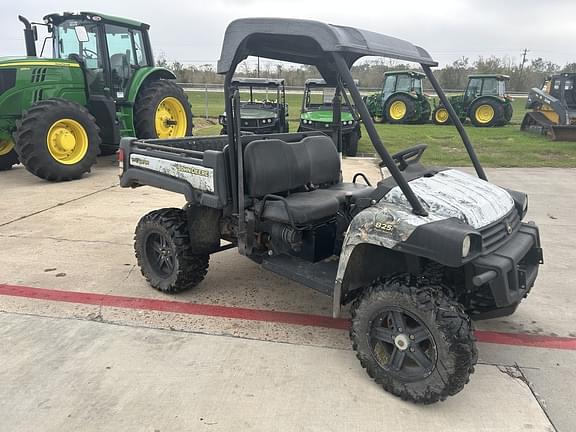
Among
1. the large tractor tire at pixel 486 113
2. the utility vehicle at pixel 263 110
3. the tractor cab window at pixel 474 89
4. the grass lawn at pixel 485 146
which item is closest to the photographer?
the grass lawn at pixel 485 146

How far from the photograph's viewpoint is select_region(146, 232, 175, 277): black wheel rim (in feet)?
12.1

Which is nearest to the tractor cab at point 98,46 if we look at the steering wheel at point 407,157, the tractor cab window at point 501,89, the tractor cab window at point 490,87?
the steering wheel at point 407,157

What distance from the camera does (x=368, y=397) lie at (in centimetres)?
250

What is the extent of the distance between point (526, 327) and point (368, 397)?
4.73ft

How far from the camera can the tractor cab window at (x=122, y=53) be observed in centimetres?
876

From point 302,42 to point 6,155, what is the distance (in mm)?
7472

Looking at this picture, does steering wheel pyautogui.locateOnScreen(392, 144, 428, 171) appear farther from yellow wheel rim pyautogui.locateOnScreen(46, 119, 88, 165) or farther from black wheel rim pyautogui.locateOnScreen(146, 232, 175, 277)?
yellow wheel rim pyautogui.locateOnScreen(46, 119, 88, 165)

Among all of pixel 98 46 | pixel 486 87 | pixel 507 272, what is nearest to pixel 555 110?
pixel 486 87

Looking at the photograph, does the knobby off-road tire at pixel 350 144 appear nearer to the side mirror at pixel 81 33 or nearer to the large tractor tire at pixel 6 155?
the side mirror at pixel 81 33

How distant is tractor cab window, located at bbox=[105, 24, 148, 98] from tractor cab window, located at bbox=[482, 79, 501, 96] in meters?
14.8

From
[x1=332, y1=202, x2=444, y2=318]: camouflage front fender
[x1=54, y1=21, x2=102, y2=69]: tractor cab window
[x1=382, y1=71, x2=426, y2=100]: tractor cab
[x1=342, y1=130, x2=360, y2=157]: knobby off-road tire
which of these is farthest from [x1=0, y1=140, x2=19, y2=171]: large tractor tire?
[x1=382, y1=71, x2=426, y2=100]: tractor cab

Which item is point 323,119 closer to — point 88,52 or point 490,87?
point 88,52

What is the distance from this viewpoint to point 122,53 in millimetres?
9008

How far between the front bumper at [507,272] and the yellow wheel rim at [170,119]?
789cm
